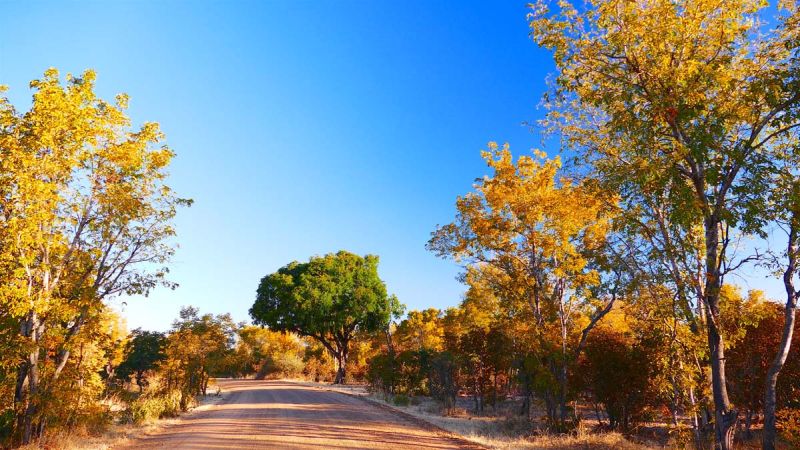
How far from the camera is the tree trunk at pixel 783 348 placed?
7970 mm

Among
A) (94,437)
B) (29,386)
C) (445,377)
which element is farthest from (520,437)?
(29,386)

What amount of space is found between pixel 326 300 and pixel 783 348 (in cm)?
4298

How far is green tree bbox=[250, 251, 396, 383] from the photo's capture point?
48.7 metres

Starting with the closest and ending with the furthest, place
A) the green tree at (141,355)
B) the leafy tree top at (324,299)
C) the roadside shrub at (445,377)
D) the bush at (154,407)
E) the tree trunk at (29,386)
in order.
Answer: the tree trunk at (29,386) < the bush at (154,407) < the roadside shrub at (445,377) < the green tree at (141,355) < the leafy tree top at (324,299)

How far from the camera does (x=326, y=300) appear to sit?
48469mm

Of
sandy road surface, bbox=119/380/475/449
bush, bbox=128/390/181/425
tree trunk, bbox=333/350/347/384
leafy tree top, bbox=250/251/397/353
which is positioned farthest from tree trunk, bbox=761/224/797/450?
tree trunk, bbox=333/350/347/384

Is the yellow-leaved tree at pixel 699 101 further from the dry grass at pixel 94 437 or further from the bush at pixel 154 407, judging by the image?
the bush at pixel 154 407

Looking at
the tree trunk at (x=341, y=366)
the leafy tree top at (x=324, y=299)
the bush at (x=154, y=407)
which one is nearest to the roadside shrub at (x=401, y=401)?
the bush at (x=154, y=407)

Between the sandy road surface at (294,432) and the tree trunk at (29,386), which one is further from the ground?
the tree trunk at (29,386)

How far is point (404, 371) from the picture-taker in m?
31.2

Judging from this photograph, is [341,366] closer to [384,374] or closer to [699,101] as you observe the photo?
[384,374]

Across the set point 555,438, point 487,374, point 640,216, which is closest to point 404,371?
point 487,374

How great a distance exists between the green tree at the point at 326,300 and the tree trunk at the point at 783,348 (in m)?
42.7

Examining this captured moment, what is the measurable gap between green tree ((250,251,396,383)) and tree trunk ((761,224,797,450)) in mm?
42748
